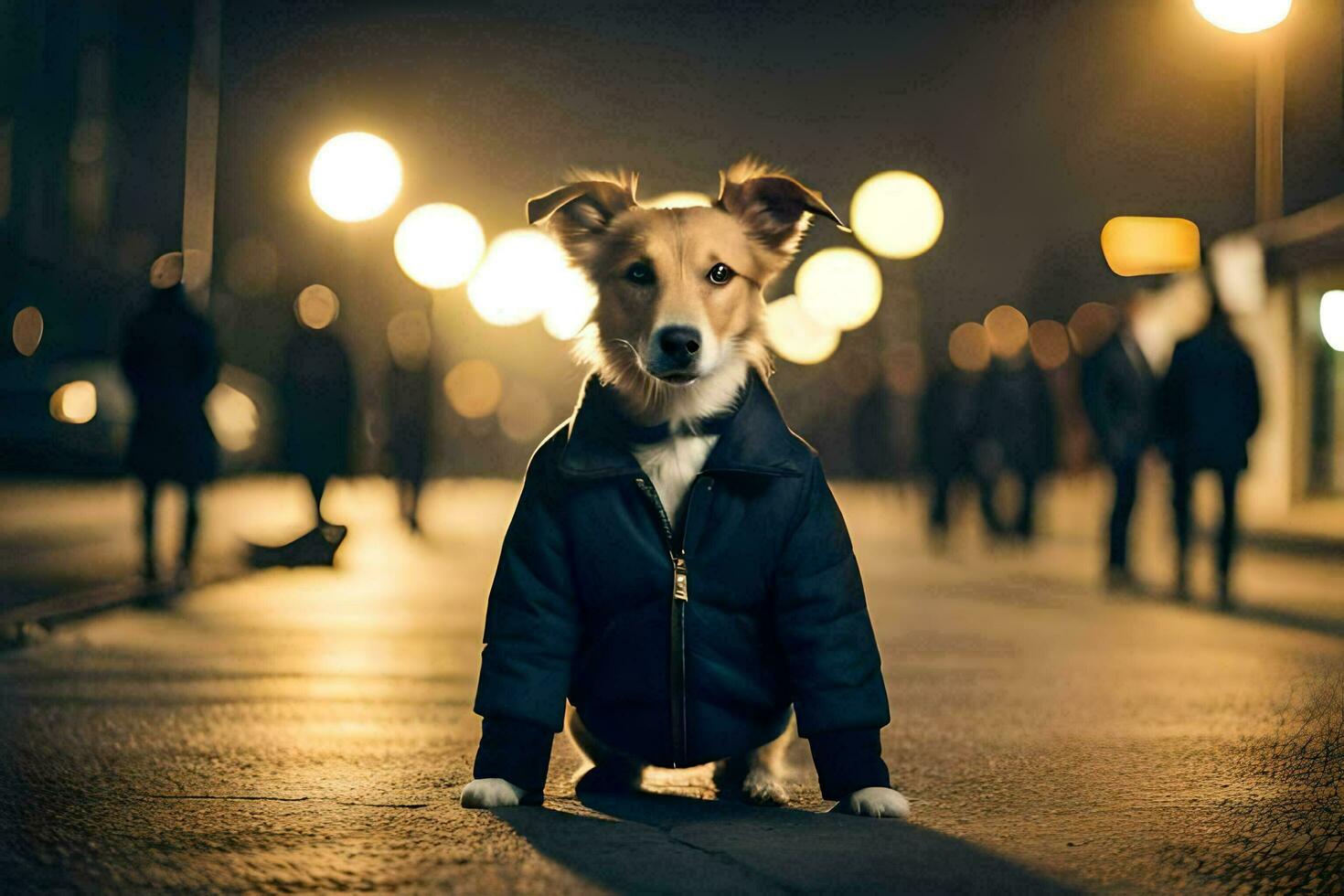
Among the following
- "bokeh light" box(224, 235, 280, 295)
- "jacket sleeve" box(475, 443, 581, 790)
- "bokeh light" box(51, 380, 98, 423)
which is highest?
"bokeh light" box(224, 235, 280, 295)

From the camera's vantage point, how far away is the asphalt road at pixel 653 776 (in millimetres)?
4340

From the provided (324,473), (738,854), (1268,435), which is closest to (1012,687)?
(738,854)

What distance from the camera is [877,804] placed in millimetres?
4953

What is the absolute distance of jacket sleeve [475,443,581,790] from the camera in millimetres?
4871

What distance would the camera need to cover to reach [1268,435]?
26312mm

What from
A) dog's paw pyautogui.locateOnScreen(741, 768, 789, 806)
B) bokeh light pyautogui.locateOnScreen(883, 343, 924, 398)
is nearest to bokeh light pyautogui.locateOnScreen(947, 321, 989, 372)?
bokeh light pyautogui.locateOnScreen(883, 343, 924, 398)

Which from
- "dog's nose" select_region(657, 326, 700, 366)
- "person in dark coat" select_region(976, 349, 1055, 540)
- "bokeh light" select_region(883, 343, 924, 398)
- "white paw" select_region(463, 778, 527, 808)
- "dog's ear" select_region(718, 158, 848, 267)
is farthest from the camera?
"bokeh light" select_region(883, 343, 924, 398)

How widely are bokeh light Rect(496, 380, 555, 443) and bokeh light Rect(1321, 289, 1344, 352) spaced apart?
2477 centimetres

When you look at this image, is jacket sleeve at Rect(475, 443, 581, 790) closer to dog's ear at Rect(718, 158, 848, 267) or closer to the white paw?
the white paw

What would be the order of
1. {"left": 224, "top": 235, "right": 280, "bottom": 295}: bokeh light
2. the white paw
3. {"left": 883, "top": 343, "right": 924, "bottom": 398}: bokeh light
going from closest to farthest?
the white paw, {"left": 883, "top": 343, "right": 924, "bottom": 398}: bokeh light, {"left": 224, "top": 235, "right": 280, "bottom": 295}: bokeh light

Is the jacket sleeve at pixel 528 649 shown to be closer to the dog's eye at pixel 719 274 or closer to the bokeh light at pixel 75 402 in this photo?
the dog's eye at pixel 719 274

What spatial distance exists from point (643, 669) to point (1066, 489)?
40.1 meters

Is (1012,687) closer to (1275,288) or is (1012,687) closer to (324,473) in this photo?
(324,473)

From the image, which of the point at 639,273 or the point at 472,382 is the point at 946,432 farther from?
the point at 472,382
